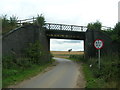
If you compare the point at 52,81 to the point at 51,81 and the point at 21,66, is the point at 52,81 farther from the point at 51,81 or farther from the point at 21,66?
the point at 21,66

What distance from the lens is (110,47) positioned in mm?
29047

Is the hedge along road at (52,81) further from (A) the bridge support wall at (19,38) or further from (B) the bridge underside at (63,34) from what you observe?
(B) the bridge underside at (63,34)

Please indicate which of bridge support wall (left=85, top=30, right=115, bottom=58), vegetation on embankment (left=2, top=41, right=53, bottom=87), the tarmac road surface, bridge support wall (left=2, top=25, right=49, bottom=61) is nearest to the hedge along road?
the tarmac road surface

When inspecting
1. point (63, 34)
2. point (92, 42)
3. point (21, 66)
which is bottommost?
point (21, 66)

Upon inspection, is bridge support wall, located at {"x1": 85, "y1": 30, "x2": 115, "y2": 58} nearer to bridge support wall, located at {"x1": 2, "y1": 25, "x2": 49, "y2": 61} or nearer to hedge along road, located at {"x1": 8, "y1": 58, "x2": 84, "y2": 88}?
bridge support wall, located at {"x1": 2, "y1": 25, "x2": 49, "y2": 61}

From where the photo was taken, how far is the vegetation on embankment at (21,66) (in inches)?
442

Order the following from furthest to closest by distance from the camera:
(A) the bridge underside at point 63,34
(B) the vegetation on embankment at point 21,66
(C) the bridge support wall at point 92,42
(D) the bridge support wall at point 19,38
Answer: (A) the bridge underside at point 63,34 < (C) the bridge support wall at point 92,42 < (D) the bridge support wall at point 19,38 < (B) the vegetation on embankment at point 21,66

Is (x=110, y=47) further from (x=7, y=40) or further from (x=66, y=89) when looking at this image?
(x=66, y=89)

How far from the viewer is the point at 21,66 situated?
15.3m

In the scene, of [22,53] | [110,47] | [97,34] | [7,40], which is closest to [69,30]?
[97,34]

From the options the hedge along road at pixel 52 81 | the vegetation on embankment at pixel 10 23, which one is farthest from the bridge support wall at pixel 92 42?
the hedge along road at pixel 52 81

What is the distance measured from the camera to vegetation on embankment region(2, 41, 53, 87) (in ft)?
36.8

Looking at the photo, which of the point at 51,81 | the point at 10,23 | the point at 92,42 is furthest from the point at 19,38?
the point at 92,42

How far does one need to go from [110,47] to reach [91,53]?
11.7 ft
